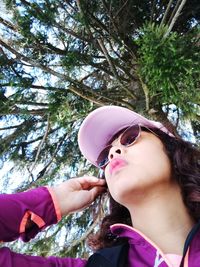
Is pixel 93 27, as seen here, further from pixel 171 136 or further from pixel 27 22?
pixel 171 136

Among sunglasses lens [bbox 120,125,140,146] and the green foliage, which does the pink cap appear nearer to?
sunglasses lens [bbox 120,125,140,146]

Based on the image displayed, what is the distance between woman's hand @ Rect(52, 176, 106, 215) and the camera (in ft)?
4.36

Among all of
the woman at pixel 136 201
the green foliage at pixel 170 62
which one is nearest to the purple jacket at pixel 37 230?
the woman at pixel 136 201

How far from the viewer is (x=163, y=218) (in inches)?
50.1

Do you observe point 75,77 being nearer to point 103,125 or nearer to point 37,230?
point 103,125

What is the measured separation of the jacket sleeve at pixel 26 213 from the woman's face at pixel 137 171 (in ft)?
0.69

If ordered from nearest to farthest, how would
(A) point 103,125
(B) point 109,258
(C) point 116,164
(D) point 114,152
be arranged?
(B) point 109,258 → (C) point 116,164 → (D) point 114,152 → (A) point 103,125

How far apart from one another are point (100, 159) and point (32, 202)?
40 cm

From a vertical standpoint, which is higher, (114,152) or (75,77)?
(75,77)

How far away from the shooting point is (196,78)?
2000 mm

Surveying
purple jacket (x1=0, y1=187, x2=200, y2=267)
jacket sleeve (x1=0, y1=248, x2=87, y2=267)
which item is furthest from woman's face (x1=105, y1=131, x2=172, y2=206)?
jacket sleeve (x1=0, y1=248, x2=87, y2=267)

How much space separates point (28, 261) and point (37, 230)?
9cm

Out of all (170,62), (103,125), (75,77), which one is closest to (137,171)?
(103,125)

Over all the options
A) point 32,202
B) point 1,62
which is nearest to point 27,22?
point 1,62
